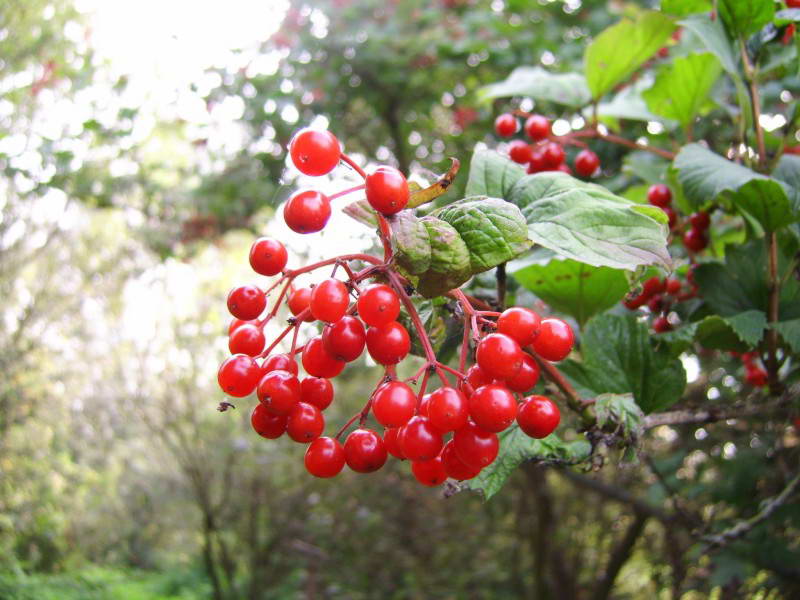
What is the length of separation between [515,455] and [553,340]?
0.29 meters

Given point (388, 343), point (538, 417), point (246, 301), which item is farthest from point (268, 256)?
point (538, 417)

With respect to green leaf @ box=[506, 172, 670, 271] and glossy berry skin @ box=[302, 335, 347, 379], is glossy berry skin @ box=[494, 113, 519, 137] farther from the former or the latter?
glossy berry skin @ box=[302, 335, 347, 379]

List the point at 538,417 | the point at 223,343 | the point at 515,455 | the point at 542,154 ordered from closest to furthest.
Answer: the point at 538,417 → the point at 515,455 → the point at 542,154 → the point at 223,343

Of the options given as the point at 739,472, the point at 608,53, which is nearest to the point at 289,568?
the point at 739,472

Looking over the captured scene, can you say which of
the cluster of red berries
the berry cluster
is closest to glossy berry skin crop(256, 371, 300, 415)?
the berry cluster

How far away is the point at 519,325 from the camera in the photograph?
0.72 metres

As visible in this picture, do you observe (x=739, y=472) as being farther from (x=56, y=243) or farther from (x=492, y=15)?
(x=56, y=243)

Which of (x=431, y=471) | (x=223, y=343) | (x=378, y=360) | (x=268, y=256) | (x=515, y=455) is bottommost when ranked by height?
(x=223, y=343)

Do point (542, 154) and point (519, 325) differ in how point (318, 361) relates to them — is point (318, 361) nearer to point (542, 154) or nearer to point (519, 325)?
point (519, 325)

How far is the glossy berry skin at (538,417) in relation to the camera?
2.46ft

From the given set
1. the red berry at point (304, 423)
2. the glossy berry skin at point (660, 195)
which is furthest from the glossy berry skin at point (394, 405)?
the glossy berry skin at point (660, 195)

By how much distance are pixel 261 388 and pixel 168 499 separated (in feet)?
29.6

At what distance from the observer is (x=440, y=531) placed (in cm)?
460

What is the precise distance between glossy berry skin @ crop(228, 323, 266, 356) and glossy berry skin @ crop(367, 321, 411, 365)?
205mm
